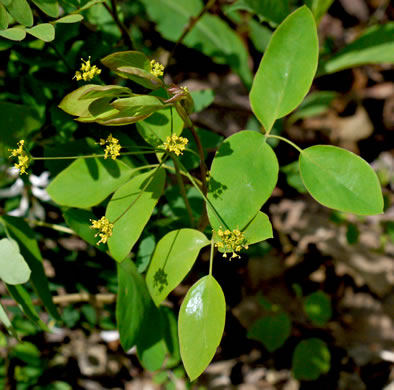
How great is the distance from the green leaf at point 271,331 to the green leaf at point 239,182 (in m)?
1.45

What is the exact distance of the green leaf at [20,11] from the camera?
3.21ft

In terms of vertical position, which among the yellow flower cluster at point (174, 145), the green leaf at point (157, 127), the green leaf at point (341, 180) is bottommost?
the green leaf at point (341, 180)

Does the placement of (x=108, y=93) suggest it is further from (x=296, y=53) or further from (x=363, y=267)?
(x=363, y=267)

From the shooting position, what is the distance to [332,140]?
2.71 metres

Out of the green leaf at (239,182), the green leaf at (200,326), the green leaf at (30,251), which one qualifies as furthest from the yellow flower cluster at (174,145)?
the green leaf at (30,251)

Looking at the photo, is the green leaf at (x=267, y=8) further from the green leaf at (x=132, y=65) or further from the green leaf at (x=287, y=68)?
the green leaf at (x=132, y=65)

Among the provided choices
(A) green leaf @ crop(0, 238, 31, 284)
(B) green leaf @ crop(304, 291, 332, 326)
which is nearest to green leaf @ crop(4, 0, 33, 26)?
(A) green leaf @ crop(0, 238, 31, 284)

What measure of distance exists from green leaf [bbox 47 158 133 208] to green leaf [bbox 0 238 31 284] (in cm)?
16

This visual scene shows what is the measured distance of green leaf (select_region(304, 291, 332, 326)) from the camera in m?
2.30

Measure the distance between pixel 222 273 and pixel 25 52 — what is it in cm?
131

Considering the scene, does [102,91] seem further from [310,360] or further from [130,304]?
[310,360]

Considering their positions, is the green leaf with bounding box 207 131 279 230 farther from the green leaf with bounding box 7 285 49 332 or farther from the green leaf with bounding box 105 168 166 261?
the green leaf with bounding box 7 285 49 332

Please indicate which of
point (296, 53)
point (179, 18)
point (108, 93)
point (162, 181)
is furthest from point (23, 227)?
point (179, 18)

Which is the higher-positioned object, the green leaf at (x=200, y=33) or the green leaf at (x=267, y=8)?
the green leaf at (x=267, y=8)
